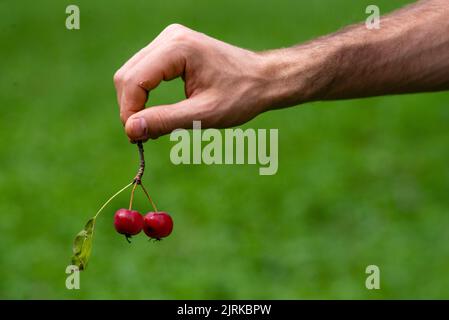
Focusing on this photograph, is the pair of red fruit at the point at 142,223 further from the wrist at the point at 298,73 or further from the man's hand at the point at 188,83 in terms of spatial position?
the wrist at the point at 298,73

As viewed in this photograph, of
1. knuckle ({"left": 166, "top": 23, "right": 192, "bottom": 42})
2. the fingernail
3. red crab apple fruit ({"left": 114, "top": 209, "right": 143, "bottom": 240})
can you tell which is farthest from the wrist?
red crab apple fruit ({"left": 114, "top": 209, "right": 143, "bottom": 240})

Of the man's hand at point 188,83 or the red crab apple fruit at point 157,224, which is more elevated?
the man's hand at point 188,83

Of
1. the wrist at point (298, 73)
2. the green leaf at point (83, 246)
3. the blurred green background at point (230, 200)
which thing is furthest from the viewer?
the blurred green background at point (230, 200)

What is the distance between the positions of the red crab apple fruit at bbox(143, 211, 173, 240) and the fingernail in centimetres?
20

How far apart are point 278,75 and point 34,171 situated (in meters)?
4.77

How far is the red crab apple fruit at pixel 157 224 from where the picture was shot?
223cm

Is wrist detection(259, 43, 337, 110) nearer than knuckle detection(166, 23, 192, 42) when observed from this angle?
No

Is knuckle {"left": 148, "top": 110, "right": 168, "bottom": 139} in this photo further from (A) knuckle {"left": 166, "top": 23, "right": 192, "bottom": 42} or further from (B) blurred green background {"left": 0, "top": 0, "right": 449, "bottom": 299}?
(B) blurred green background {"left": 0, "top": 0, "right": 449, "bottom": 299}

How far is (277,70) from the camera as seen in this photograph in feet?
8.15

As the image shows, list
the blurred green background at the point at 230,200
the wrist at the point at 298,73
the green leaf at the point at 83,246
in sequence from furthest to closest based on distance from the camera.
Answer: the blurred green background at the point at 230,200, the wrist at the point at 298,73, the green leaf at the point at 83,246

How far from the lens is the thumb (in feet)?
7.22

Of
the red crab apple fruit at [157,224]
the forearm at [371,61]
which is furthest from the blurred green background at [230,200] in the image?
the red crab apple fruit at [157,224]

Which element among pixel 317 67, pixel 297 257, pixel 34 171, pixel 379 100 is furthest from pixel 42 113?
pixel 317 67
